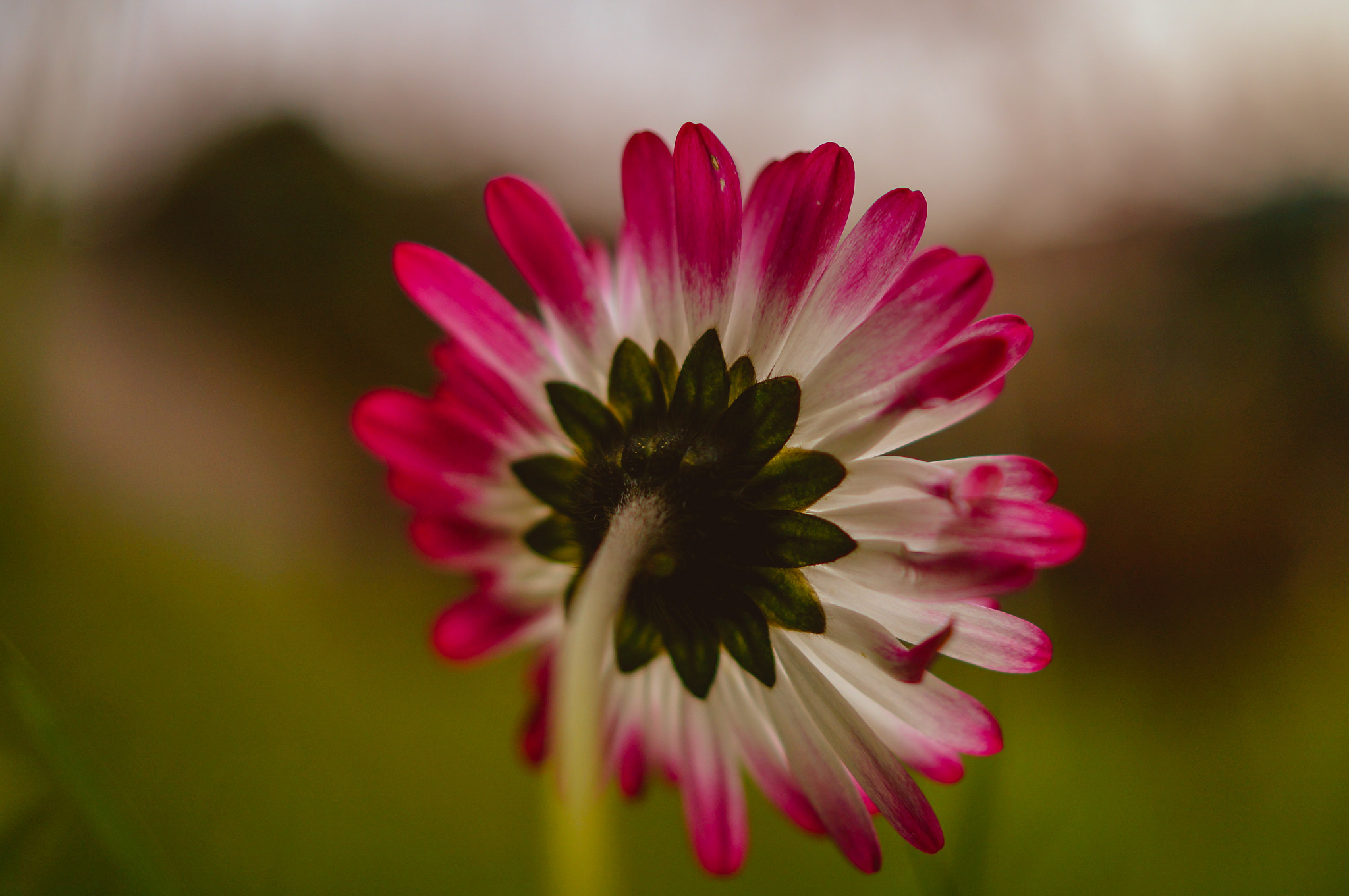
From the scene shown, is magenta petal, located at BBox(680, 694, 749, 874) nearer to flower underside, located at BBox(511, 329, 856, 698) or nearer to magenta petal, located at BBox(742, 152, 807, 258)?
flower underside, located at BBox(511, 329, 856, 698)

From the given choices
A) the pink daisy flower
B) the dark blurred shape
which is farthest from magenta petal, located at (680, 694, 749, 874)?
the dark blurred shape

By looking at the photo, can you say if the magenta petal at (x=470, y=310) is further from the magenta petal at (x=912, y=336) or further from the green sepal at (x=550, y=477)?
the magenta petal at (x=912, y=336)

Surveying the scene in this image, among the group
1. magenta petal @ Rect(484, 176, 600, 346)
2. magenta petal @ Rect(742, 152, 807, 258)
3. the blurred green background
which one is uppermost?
magenta petal @ Rect(742, 152, 807, 258)

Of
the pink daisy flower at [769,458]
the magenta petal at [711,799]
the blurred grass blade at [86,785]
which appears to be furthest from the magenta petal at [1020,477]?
the blurred grass blade at [86,785]

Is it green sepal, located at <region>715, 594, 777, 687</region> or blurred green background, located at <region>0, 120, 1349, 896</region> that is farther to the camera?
blurred green background, located at <region>0, 120, 1349, 896</region>

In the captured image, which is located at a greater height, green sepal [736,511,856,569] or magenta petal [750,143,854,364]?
magenta petal [750,143,854,364]

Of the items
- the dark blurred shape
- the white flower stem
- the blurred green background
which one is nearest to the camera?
the white flower stem

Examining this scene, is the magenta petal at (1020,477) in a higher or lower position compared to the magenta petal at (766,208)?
lower

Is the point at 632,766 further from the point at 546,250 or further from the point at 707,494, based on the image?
the point at 546,250
